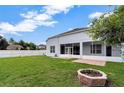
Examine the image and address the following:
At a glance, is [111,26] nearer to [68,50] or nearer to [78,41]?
[78,41]

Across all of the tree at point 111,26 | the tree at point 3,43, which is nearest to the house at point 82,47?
the tree at point 3,43

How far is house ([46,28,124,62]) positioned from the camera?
19708 mm

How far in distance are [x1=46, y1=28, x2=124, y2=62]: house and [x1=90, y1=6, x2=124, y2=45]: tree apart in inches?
251

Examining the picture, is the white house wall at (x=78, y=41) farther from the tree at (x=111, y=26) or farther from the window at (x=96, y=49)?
the tree at (x=111, y=26)

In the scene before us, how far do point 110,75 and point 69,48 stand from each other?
46.0 feet

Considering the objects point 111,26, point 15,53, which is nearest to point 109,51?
point 111,26

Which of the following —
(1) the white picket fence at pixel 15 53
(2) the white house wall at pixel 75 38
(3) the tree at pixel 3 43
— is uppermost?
(2) the white house wall at pixel 75 38

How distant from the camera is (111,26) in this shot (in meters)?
10.7

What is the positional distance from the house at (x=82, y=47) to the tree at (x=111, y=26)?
6.38 meters

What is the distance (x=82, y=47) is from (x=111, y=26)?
11.8 metres

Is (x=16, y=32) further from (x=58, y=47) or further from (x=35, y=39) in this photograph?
(x=58, y=47)

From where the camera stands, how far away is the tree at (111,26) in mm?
10506

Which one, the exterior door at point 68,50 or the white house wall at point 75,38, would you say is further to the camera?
the exterior door at point 68,50
